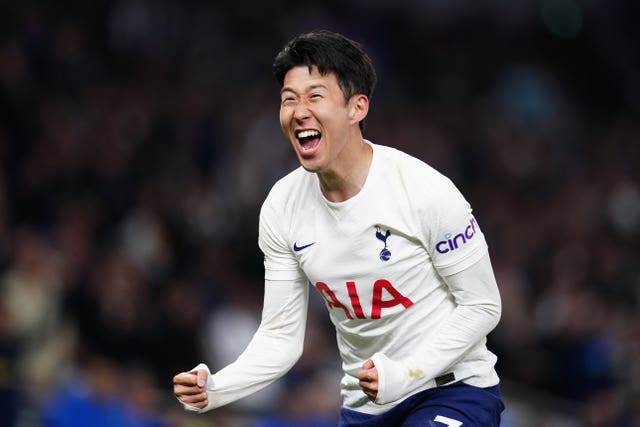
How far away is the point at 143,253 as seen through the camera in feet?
32.6

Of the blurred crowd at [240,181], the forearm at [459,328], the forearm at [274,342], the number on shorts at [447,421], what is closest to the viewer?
the forearm at [459,328]

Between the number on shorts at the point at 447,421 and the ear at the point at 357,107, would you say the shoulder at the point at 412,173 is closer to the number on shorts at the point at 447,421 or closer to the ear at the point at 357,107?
the ear at the point at 357,107

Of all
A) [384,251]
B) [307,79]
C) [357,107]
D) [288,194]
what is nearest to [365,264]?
[384,251]

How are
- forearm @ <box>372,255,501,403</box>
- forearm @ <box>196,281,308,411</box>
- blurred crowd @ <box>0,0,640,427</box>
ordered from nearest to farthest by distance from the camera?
forearm @ <box>372,255,501,403</box> < forearm @ <box>196,281,308,411</box> < blurred crowd @ <box>0,0,640,427</box>

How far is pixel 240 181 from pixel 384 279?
7199mm

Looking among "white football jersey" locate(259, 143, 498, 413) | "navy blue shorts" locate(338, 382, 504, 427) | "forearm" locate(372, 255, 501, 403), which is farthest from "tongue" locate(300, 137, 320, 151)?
"navy blue shorts" locate(338, 382, 504, 427)

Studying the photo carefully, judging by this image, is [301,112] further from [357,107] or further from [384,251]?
[384,251]

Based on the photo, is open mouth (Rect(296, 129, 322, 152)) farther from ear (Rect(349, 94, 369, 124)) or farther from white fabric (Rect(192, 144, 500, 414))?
white fabric (Rect(192, 144, 500, 414))

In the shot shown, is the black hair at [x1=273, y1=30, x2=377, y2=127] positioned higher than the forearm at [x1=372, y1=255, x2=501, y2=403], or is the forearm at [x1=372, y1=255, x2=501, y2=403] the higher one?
the black hair at [x1=273, y1=30, x2=377, y2=127]

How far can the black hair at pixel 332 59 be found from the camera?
4.53m

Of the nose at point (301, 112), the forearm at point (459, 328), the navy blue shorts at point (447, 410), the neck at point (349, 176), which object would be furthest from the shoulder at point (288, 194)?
the navy blue shorts at point (447, 410)

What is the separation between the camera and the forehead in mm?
4504

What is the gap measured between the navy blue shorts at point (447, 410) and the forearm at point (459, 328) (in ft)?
0.30

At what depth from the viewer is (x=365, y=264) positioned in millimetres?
4602
